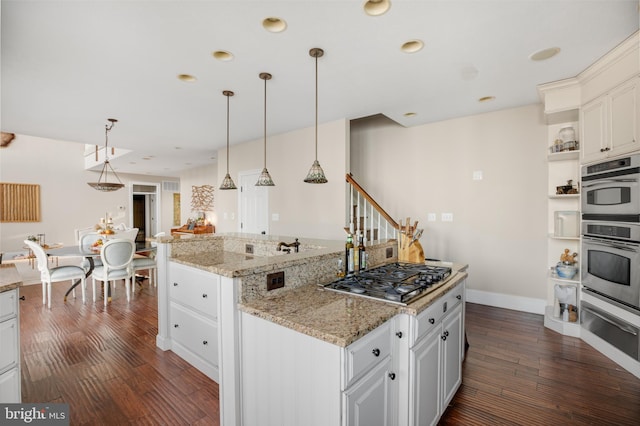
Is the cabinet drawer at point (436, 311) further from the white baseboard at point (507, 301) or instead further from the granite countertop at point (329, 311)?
the white baseboard at point (507, 301)

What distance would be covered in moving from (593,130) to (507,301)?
7.32ft

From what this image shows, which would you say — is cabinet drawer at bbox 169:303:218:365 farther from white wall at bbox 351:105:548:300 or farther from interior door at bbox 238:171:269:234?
white wall at bbox 351:105:548:300

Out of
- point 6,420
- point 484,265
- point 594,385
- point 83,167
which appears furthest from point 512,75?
point 83,167

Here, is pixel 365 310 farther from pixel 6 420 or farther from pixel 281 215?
pixel 281 215

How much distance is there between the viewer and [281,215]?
16.1 ft

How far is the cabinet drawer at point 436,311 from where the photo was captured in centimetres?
142

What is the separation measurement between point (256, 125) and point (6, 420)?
383 cm

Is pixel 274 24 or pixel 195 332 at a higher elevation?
pixel 274 24

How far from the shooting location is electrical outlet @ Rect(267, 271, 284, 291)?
1.62m

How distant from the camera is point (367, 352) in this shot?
3.92ft

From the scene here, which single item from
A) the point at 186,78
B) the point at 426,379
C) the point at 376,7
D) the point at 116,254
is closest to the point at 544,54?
the point at 376,7

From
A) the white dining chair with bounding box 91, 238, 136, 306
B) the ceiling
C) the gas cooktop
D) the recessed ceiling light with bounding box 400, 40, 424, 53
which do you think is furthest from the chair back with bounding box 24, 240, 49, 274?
the recessed ceiling light with bounding box 400, 40, 424, 53

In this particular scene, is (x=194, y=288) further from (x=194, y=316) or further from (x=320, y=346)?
(x=320, y=346)

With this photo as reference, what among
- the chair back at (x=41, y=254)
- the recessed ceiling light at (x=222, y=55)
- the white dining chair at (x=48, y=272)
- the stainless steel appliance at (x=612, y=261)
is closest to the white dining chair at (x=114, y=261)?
the white dining chair at (x=48, y=272)
